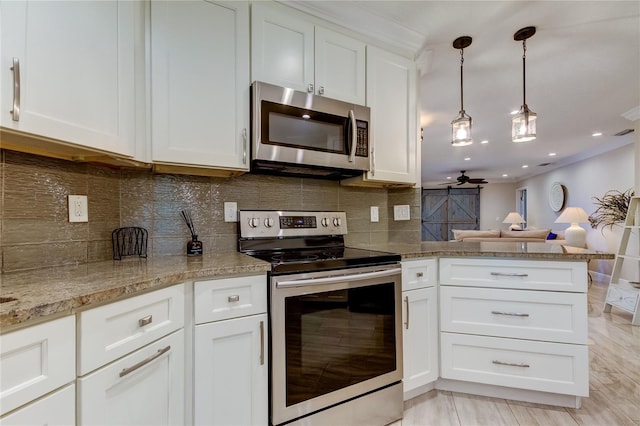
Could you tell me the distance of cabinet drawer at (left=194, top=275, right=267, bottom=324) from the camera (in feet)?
3.98

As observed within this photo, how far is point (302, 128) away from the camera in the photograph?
177cm

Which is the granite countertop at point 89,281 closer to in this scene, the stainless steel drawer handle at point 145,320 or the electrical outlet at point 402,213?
the stainless steel drawer handle at point 145,320

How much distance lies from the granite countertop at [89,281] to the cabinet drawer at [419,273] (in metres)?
0.85

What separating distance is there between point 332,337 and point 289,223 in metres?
0.76

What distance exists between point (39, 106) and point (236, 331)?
1.03 metres

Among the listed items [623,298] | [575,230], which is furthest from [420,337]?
[575,230]

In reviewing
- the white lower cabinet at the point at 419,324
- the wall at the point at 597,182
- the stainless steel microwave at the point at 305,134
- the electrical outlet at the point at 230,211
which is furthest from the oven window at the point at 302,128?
the wall at the point at 597,182

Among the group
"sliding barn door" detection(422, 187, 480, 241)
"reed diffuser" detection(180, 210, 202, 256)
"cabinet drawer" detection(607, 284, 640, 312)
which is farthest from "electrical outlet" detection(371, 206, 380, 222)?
"sliding barn door" detection(422, 187, 480, 241)

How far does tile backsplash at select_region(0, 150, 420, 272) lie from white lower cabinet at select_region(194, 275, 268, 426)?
562 mm

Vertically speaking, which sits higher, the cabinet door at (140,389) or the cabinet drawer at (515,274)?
the cabinet drawer at (515,274)

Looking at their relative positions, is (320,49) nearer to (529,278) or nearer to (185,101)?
(185,101)

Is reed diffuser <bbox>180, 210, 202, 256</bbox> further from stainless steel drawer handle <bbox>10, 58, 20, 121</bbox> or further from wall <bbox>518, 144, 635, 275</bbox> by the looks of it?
wall <bbox>518, 144, 635, 275</bbox>

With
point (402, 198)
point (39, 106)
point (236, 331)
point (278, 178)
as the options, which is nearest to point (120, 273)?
point (236, 331)

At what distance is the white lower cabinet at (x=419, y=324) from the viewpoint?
175 cm
